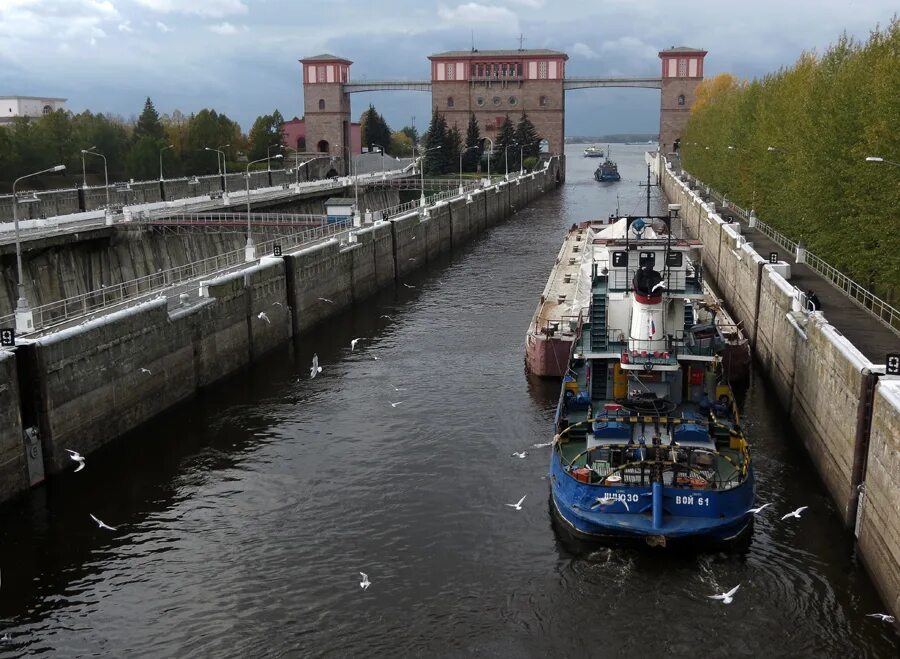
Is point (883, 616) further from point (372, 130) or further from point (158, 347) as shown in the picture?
point (372, 130)

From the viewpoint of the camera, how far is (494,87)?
14712 centimetres

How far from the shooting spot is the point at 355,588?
20.2 meters

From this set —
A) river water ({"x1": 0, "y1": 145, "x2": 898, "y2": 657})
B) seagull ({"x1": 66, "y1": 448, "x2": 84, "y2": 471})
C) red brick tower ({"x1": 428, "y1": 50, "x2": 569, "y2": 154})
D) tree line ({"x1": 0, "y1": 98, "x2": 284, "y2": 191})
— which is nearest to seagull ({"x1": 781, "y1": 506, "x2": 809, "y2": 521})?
river water ({"x1": 0, "y1": 145, "x2": 898, "y2": 657})

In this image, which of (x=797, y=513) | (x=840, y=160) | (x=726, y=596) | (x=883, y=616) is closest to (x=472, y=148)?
(x=840, y=160)

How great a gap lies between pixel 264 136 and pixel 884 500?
124765 millimetres

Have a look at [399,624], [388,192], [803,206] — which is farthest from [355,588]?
[388,192]

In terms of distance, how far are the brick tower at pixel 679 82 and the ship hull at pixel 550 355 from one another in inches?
4710

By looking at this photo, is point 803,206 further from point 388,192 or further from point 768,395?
point 388,192

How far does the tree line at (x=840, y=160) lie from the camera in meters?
32.1

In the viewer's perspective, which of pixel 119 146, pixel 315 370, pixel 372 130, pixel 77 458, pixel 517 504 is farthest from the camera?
pixel 372 130

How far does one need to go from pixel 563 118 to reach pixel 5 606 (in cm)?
13699

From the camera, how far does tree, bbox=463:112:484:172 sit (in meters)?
133

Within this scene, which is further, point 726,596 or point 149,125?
point 149,125

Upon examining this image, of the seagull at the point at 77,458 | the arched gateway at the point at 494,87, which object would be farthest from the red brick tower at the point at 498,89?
the seagull at the point at 77,458
